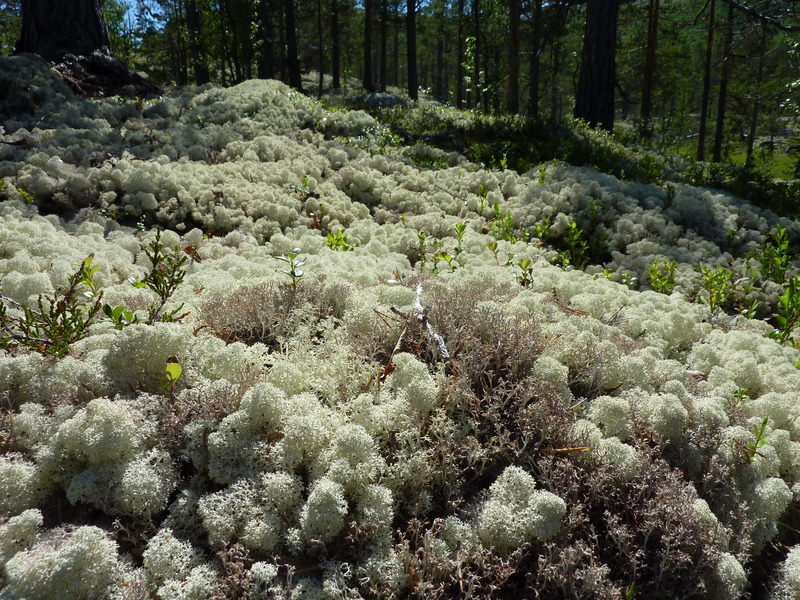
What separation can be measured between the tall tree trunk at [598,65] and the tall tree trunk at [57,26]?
8723mm

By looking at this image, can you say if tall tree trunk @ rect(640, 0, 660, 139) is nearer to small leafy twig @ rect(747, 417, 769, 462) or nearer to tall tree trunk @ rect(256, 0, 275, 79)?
tall tree trunk @ rect(256, 0, 275, 79)

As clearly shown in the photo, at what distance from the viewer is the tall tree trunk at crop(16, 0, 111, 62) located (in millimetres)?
7766

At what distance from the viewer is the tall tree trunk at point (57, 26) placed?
7766 mm

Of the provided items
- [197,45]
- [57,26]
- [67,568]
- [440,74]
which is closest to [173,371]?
[67,568]

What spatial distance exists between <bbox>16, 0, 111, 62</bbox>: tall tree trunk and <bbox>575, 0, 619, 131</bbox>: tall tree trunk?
8723 millimetres

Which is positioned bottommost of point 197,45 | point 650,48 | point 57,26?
point 57,26

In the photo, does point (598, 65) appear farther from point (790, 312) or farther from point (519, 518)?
point (519, 518)

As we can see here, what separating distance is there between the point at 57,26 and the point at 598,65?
9.41 meters

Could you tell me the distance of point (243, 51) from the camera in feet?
54.1

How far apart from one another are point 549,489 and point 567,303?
163 cm

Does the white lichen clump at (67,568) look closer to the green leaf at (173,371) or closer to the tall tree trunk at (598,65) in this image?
the green leaf at (173,371)

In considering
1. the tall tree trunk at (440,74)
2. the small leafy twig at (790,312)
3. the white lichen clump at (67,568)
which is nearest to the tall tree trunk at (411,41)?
the small leafy twig at (790,312)

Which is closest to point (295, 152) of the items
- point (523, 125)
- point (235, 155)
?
point (235, 155)

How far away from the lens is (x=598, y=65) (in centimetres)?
1016
